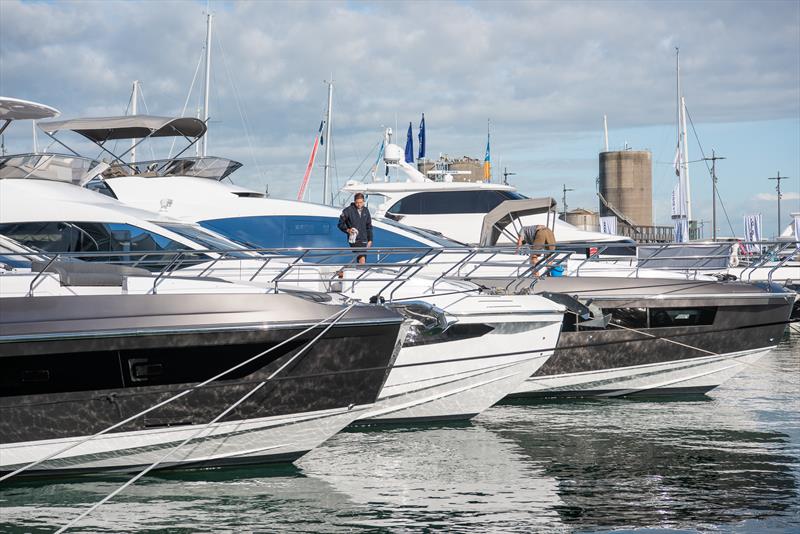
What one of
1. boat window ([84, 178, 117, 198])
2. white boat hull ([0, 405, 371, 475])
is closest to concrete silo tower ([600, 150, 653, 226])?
boat window ([84, 178, 117, 198])

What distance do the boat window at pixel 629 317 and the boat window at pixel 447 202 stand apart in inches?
385

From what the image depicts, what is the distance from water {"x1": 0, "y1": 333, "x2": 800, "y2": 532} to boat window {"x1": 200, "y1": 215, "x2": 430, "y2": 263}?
5077mm

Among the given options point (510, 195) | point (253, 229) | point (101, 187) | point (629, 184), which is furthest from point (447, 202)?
point (629, 184)

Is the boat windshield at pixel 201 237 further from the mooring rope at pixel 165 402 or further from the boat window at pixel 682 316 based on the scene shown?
the boat window at pixel 682 316

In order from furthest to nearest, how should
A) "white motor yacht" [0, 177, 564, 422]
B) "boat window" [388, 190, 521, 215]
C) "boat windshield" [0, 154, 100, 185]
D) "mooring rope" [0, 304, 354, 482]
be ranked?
"boat window" [388, 190, 521, 215], "boat windshield" [0, 154, 100, 185], "white motor yacht" [0, 177, 564, 422], "mooring rope" [0, 304, 354, 482]

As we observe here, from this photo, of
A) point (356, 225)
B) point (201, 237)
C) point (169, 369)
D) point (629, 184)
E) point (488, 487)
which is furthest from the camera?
point (629, 184)

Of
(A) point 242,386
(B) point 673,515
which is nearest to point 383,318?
(A) point 242,386

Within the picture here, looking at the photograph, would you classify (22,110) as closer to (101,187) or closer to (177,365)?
(101,187)

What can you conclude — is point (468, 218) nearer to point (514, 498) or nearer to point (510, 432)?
point (510, 432)

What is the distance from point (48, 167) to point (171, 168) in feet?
10.7

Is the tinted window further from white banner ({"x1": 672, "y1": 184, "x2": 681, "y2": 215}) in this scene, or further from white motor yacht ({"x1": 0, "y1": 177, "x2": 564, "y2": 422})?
white banner ({"x1": 672, "y1": 184, "x2": 681, "y2": 215})

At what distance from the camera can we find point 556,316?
31.1ft

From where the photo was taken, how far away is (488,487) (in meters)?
7.29

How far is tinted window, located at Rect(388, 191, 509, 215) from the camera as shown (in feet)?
69.0
